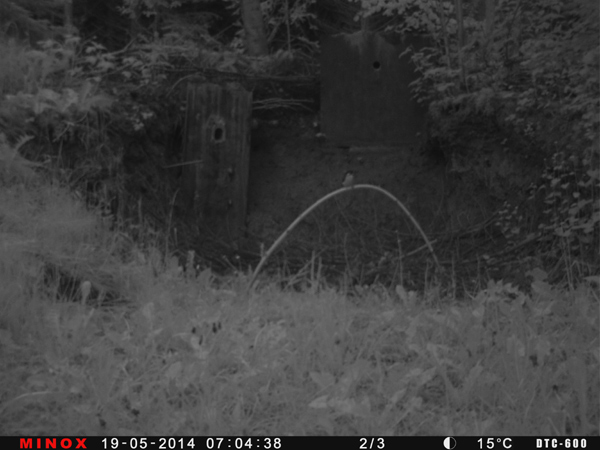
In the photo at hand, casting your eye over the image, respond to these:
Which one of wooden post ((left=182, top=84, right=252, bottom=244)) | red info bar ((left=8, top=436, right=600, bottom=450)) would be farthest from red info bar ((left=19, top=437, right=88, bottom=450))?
wooden post ((left=182, top=84, right=252, bottom=244))

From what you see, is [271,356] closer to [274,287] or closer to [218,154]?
[274,287]

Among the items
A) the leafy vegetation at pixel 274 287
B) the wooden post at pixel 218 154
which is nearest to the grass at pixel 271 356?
the leafy vegetation at pixel 274 287

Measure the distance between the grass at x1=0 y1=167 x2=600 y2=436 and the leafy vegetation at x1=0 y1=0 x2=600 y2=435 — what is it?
0.04 feet

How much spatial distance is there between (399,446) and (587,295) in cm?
223

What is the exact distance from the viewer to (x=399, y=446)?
302 centimetres

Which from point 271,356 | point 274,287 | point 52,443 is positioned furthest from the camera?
point 274,287

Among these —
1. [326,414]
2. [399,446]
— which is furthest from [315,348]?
[399,446]

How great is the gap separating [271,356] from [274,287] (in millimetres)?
1427

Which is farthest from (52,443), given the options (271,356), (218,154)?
(218,154)

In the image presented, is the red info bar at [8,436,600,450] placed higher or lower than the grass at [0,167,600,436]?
lower

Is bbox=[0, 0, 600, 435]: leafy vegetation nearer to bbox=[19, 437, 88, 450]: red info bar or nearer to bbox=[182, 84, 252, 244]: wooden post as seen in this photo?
bbox=[19, 437, 88, 450]: red info bar

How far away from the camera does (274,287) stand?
5.18m

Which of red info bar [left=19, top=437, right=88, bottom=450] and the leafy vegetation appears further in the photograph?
the leafy vegetation

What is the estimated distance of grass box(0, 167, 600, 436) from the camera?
10.5 feet
